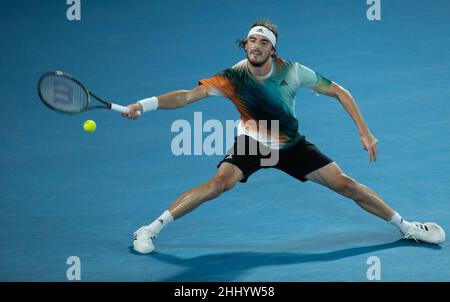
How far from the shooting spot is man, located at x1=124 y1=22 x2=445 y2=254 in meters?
13.7

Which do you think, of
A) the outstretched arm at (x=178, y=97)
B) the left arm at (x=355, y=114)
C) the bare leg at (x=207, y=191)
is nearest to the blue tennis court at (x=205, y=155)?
the bare leg at (x=207, y=191)

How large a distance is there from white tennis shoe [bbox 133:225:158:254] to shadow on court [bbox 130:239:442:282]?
0.22 ft

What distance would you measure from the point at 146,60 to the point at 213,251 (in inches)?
206

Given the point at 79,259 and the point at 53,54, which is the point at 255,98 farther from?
the point at 53,54

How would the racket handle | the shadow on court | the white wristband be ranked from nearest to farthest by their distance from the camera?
the racket handle, the shadow on court, the white wristband

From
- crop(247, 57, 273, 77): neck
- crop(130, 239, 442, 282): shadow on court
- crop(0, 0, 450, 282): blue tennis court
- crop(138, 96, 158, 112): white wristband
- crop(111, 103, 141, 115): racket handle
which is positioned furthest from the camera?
crop(247, 57, 273, 77): neck

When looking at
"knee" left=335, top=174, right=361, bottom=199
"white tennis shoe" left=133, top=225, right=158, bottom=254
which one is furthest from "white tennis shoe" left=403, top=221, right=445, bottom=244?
"white tennis shoe" left=133, top=225, right=158, bottom=254

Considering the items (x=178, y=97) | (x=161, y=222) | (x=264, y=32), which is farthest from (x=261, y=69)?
(x=161, y=222)

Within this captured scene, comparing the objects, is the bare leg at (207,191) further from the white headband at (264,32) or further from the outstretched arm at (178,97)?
the white headband at (264,32)

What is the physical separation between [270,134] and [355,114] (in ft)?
2.87

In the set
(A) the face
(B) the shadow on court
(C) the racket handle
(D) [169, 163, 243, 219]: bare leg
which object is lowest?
(B) the shadow on court

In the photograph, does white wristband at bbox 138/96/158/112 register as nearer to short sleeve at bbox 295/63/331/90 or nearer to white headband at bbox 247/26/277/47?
white headband at bbox 247/26/277/47

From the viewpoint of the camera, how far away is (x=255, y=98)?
1388 cm
